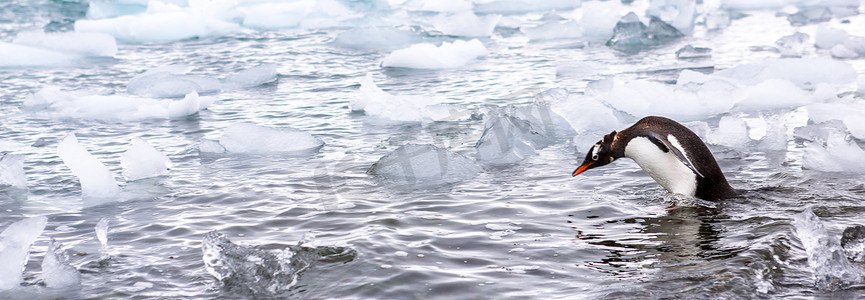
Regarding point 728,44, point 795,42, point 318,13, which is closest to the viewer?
point 795,42

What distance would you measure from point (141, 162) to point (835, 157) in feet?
17.7

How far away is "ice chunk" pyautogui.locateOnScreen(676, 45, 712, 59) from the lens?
41.4ft

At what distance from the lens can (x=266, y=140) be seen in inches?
301

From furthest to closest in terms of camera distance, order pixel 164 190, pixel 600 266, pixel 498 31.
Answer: pixel 498 31 → pixel 164 190 → pixel 600 266

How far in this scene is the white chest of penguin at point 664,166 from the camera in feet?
18.1

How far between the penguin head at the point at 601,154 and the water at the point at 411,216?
21 centimetres

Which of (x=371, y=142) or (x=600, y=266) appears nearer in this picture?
(x=600, y=266)

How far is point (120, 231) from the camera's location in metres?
5.27

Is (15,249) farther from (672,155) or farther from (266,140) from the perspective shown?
(672,155)

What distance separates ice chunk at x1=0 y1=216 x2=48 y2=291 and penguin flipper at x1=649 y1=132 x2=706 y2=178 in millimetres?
3757

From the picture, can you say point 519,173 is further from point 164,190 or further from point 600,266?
point 164,190

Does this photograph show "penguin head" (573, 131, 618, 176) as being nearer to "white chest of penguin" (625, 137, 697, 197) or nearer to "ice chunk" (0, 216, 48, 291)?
"white chest of penguin" (625, 137, 697, 197)

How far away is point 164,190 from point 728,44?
10.6m

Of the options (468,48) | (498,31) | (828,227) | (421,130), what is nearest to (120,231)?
(421,130)
